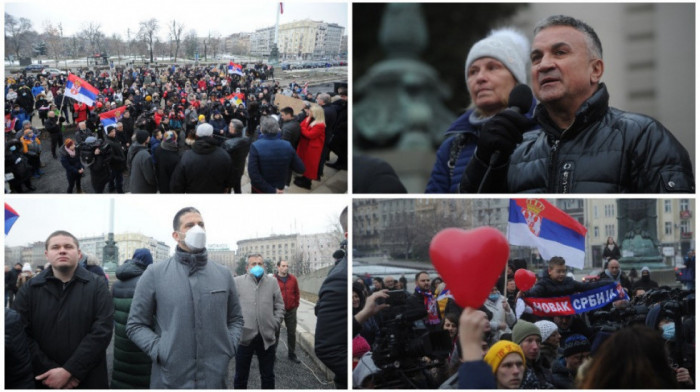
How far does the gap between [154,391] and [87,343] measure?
17.7 inches

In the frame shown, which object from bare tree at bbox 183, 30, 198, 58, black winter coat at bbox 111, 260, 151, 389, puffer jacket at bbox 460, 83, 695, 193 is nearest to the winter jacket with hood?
black winter coat at bbox 111, 260, 151, 389

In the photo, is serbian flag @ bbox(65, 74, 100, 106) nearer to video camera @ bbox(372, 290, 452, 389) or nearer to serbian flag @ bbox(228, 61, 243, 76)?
serbian flag @ bbox(228, 61, 243, 76)

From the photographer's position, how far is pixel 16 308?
14.5 ft

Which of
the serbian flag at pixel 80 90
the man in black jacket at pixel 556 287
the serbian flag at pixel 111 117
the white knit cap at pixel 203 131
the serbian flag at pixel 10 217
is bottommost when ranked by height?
the man in black jacket at pixel 556 287

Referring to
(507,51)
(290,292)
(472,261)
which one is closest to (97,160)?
(290,292)

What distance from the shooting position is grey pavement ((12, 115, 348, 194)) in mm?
4809

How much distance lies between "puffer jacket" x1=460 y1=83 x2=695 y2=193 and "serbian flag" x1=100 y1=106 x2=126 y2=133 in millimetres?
2153

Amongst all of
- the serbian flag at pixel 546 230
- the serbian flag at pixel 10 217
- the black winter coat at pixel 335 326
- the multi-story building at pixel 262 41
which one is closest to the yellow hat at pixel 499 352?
the serbian flag at pixel 546 230

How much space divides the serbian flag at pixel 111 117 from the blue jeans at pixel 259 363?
5.26 ft

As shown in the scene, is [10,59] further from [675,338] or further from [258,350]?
[675,338]

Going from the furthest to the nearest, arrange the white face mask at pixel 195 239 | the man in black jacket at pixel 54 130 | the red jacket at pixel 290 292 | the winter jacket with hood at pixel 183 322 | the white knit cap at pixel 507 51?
the man in black jacket at pixel 54 130 < the red jacket at pixel 290 292 < the white knit cap at pixel 507 51 < the white face mask at pixel 195 239 < the winter jacket with hood at pixel 183 322

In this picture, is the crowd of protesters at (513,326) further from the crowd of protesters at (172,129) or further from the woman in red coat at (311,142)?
the crowd of protesters at (172,129)

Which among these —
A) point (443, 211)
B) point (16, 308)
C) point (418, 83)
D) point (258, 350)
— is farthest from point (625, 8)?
point (16, 308)

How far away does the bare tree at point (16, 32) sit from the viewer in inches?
190
